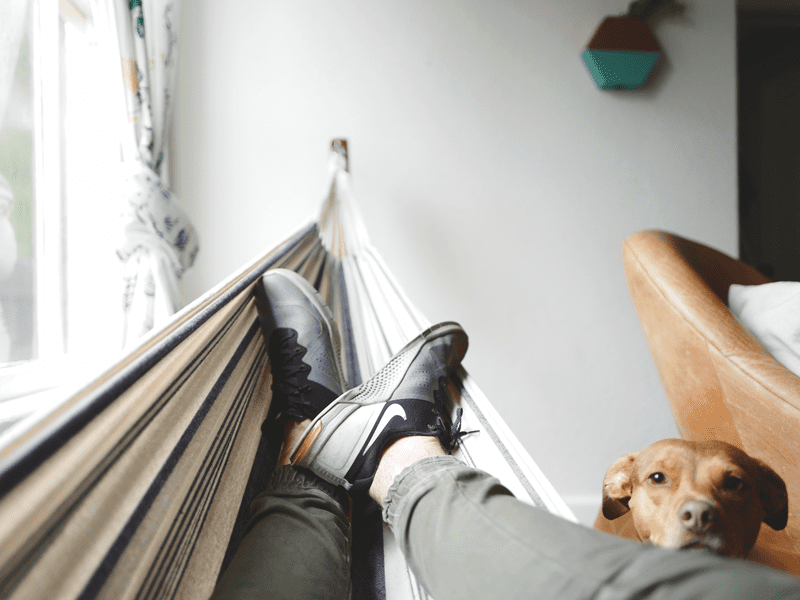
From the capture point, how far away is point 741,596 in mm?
182

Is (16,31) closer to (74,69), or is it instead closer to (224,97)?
(74,69)

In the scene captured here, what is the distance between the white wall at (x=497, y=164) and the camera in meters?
1.38

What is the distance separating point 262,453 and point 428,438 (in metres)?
0.23

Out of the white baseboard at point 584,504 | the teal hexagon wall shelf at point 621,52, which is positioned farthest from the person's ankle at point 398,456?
the teal hexagon wall shelf at point 621,52

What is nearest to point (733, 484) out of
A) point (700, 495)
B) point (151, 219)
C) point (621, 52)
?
point (700, 495)

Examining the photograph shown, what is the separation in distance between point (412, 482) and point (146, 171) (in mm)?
920

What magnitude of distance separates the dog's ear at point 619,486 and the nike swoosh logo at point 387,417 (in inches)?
10.1

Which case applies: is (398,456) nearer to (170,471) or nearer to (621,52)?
(170,471)

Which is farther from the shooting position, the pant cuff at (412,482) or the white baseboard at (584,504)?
the white baseboard at (584,504)

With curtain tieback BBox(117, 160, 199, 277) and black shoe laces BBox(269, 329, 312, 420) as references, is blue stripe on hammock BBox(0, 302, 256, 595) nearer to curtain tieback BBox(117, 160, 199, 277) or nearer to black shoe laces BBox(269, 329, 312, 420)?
black shoe laces BBox(269, 329, 312, 420)

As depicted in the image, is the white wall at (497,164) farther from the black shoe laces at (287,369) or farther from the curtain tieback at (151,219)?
the black shoe laces at (287,369)

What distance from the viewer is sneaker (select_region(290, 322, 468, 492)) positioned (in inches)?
19.0

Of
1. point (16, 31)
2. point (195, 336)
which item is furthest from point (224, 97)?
point (195, 336)

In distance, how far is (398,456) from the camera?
1.55ft
